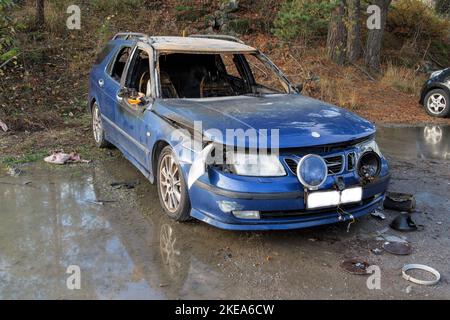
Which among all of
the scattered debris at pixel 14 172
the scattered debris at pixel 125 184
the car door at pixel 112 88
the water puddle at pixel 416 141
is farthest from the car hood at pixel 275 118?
the water puddle at pixel 416 141

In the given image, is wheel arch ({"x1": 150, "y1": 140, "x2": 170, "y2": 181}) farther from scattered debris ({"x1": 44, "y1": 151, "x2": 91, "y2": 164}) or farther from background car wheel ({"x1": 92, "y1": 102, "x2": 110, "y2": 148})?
background car wheel ({"x1": 92, "y1": 102, "x2": 110, "y2": 148})

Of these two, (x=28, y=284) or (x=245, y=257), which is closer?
(x=28, y=284)

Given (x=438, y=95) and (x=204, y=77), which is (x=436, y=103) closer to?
(x=438, y=95)

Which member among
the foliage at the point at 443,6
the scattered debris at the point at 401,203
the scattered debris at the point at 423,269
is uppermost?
the foliage at the point at 443,6

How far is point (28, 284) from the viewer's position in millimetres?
3525

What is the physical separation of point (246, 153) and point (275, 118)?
0.61m

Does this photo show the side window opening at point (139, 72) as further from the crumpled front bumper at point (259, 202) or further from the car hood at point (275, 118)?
the crumpled front bumper at point (259, 202)

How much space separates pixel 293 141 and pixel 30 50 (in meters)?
9.12

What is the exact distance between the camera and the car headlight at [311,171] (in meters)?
3.90

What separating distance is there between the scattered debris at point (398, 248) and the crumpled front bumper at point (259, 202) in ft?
1.33

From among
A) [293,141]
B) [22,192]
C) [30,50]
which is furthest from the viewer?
[30,50]

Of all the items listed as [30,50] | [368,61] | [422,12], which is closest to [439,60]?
[422,12]

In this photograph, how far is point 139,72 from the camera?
19.2 ft
